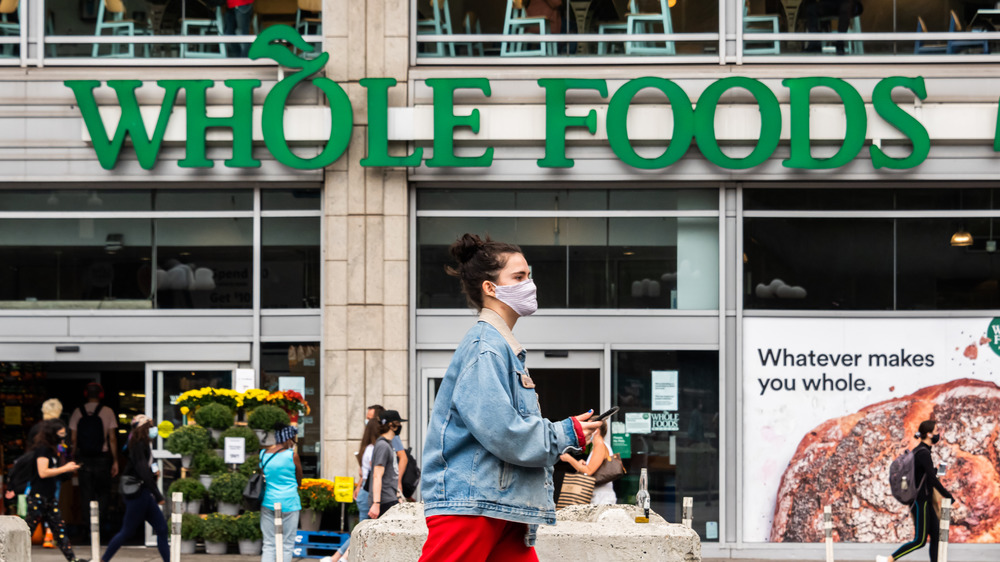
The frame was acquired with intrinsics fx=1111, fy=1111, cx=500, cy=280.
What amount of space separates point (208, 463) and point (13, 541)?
4464mm

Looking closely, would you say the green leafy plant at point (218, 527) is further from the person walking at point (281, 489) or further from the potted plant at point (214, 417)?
the person walking at point (281, 489)

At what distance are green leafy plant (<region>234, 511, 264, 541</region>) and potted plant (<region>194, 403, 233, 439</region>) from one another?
3.32 feet

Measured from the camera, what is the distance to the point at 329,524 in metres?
12.6

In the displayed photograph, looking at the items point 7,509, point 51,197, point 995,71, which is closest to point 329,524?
point 7,509

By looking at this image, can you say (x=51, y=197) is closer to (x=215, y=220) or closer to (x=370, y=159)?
(x=215, y=220)

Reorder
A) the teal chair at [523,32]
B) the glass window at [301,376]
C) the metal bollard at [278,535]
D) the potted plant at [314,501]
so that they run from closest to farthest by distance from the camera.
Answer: the metal bollard at [278,535] → the potted plant at [314,501] → the glass window at [301,376] → the teal chair at [523,32]

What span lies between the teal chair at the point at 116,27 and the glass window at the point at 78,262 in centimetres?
204

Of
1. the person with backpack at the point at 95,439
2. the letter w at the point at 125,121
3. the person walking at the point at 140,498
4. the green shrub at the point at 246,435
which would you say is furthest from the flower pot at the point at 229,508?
the letter w at the point at 125,121

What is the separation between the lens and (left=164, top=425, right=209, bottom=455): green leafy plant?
38.8 ft

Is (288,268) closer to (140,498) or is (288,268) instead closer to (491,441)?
(140,498)

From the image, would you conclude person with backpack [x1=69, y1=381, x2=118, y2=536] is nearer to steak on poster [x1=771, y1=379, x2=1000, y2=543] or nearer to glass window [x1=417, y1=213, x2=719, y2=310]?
glass window [x1=417, y1=213, x2=719, y2=310]

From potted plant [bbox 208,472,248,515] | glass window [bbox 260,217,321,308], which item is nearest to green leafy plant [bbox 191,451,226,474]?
potted plant [bbox 208,472,248,515]

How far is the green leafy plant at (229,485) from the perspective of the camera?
39.1ft

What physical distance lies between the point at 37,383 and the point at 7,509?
1.54 m
